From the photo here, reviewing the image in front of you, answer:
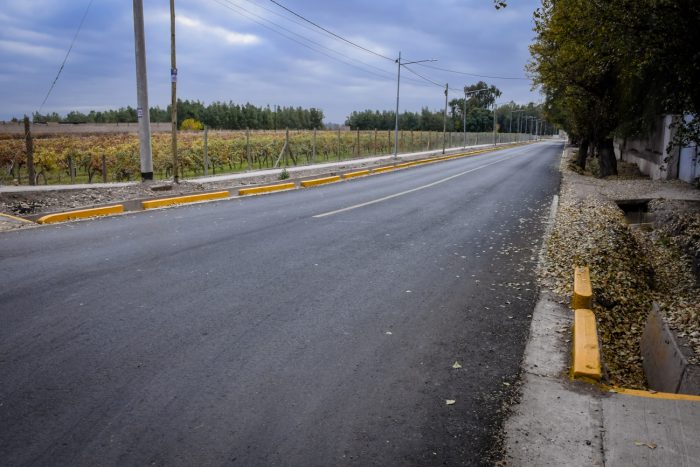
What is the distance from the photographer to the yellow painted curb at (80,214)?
1030 cm

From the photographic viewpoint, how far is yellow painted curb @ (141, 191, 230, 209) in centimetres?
1255

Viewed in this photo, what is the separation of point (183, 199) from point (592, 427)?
1220 cm

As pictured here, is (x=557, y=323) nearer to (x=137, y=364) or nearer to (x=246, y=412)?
(x=246, y=412)

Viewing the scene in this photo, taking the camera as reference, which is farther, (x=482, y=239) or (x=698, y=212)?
(x=698, y=212)

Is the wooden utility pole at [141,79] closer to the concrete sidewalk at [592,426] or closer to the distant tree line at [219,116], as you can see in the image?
the concrete sidewalk at [592,426]

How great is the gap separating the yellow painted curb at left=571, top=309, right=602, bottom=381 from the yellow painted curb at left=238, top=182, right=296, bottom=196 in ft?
39.9

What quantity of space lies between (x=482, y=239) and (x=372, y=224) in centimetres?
220

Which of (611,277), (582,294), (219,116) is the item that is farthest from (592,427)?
(219,116)

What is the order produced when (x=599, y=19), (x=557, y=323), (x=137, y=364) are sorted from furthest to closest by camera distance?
(x=599, y=19), (x=557, y=323), (x=137, y=364)

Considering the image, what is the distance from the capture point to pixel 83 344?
4.15 m

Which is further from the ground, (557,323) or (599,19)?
(599,19)

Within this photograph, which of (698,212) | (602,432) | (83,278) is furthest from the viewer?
(698,212)

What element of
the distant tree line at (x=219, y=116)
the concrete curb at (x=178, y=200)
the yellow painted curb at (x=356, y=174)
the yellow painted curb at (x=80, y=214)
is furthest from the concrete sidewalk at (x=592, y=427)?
the distant tree line at (x=219, y=116)

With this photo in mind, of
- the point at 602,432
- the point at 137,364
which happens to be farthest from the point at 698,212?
the point at 137,364
